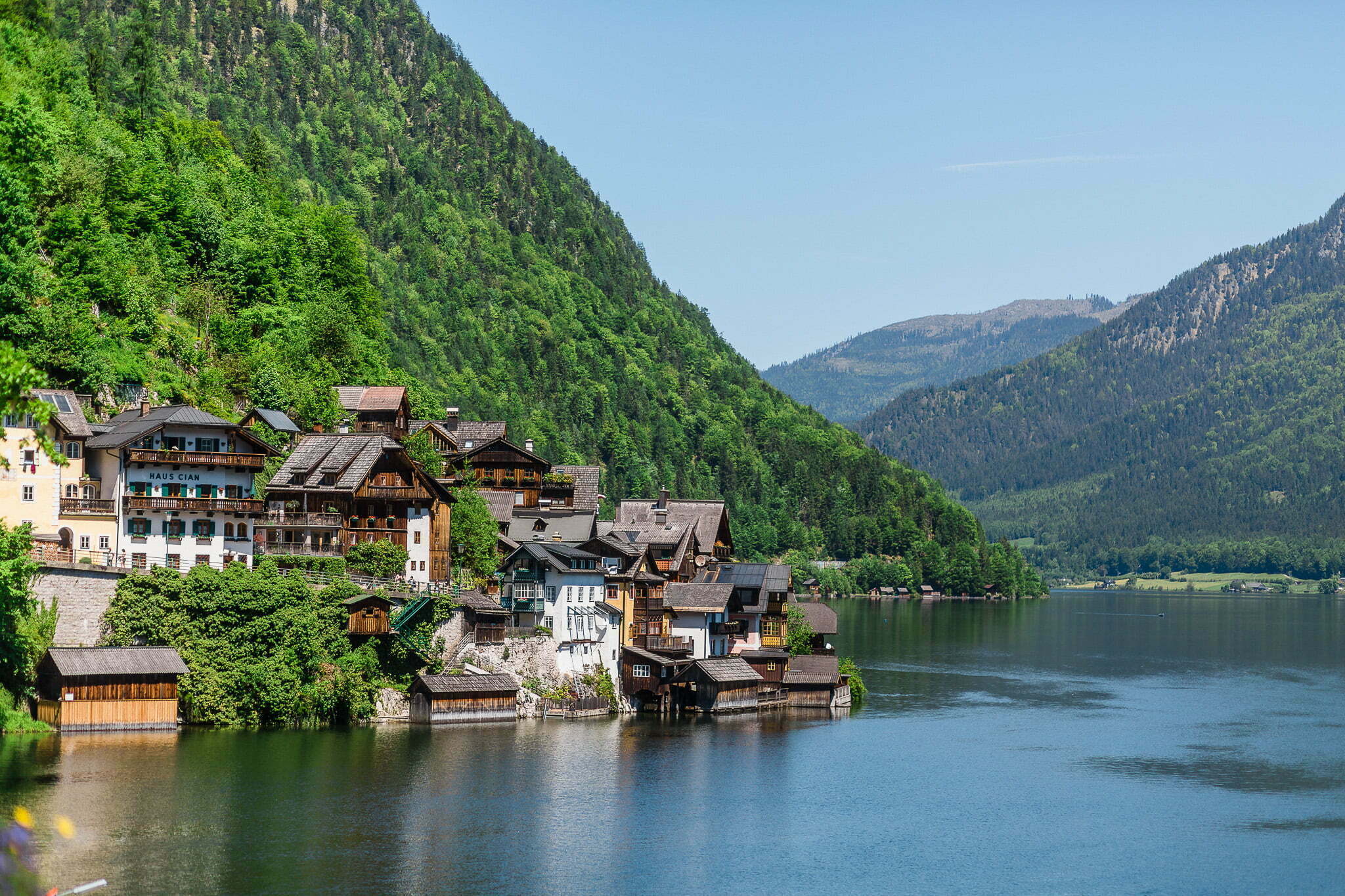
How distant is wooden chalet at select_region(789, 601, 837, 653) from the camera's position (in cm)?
12712

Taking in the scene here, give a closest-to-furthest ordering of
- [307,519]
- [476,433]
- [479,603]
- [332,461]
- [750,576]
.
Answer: [479,603] < [307,519] < [332,461] < [750,576] < [476,433]

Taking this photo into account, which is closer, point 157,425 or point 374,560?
point 157,425

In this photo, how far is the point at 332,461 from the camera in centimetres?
10512

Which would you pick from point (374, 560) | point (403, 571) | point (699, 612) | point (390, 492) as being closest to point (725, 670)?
point (699, 612)

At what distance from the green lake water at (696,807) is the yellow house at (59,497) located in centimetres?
1426

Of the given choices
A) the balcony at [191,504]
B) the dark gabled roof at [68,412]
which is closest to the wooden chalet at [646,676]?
the balcony at [191,504]

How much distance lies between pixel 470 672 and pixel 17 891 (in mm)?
83691

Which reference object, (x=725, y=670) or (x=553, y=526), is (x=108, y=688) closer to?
(x=553, y=526)

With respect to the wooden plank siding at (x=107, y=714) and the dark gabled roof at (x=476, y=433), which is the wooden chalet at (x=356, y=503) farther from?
the dark gabled roof at (x=476, y=433)

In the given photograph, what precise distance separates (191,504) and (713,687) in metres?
38.2

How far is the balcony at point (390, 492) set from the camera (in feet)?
341

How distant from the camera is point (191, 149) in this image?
499ft

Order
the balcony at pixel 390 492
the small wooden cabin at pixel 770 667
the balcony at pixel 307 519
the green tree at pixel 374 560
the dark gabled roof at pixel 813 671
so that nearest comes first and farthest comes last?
the green tree at pixel 374 560 < the balcony at pixel 307 519 < the balcony at pixel 390 492 < the small wooden cabin at pixel 770 667 < the dark gabled roof at pixel 813 671

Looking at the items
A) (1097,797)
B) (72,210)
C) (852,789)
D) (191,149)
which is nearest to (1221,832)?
(1097,797)
